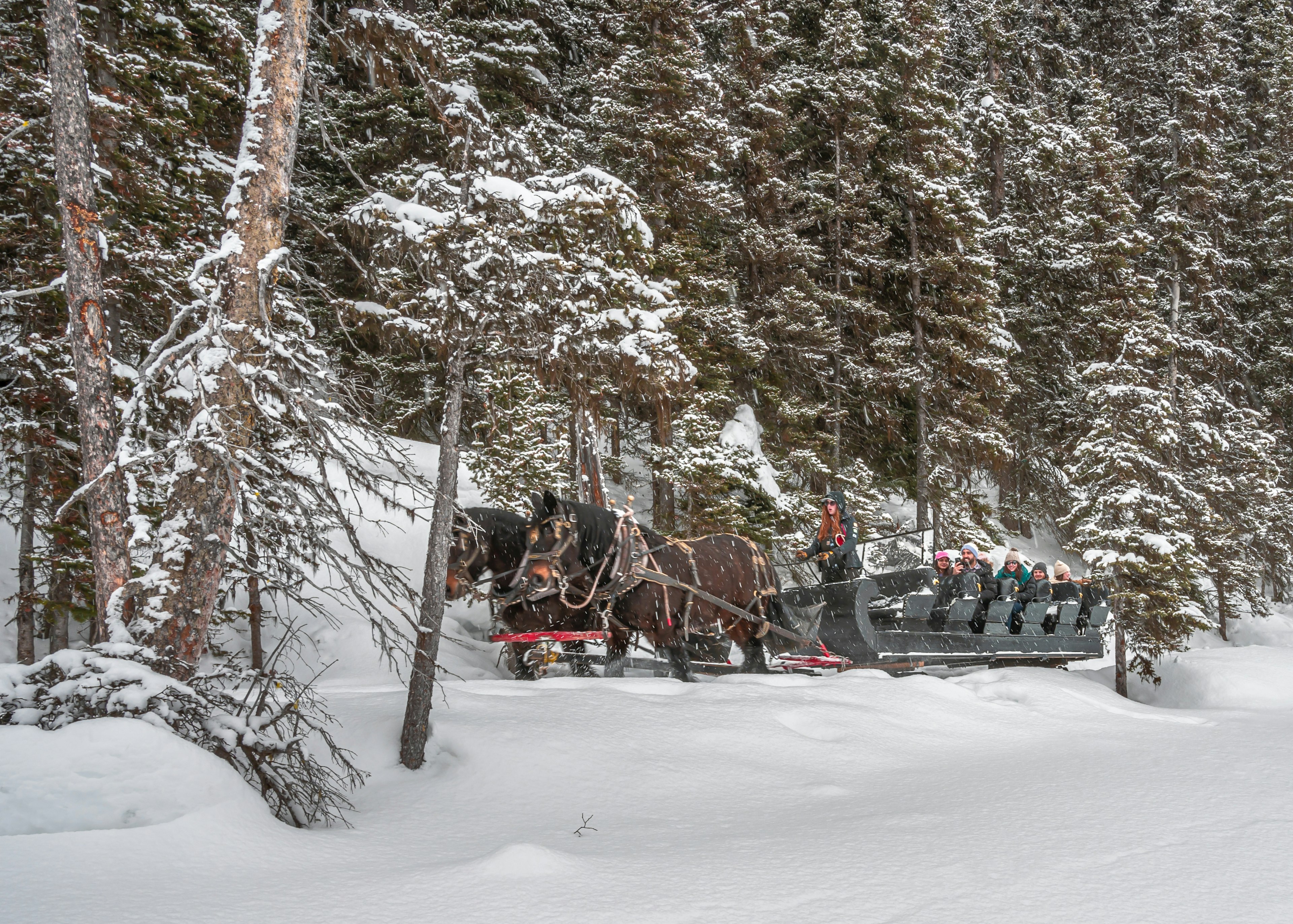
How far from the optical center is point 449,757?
507 cm

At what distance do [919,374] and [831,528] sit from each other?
9.98 m

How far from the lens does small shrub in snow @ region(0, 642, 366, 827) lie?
365cm

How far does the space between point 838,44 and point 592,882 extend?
853 inches

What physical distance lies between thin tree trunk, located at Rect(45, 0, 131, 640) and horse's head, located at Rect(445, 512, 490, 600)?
3371mm

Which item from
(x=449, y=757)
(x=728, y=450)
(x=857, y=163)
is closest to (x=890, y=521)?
(x=728, y=450)

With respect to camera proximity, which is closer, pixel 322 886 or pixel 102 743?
pixel 322 886

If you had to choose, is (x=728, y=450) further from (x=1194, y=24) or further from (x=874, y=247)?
(x=1194, y=24)

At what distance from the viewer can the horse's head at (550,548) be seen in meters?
7.51

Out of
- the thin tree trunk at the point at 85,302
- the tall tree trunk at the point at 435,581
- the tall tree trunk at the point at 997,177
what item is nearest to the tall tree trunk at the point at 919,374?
the tall tree trunk at the point at 997,177

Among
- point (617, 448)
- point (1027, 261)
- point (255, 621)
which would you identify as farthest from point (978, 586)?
point (1027, 261)

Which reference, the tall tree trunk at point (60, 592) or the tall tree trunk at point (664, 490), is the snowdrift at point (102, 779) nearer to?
the tall tree trunk at point (60, 592)

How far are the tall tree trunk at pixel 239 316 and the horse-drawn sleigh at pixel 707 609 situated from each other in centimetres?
257

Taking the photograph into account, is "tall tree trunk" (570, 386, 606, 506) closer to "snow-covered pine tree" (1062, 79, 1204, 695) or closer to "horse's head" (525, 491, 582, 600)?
"horse's head" (525, 491, 582, 600)

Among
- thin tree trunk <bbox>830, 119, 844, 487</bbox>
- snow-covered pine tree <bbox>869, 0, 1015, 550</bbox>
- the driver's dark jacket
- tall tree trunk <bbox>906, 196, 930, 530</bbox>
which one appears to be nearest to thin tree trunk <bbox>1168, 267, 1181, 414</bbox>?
snow-covered pine tree <bbox>869, 0, 1015, 550</bbox>
